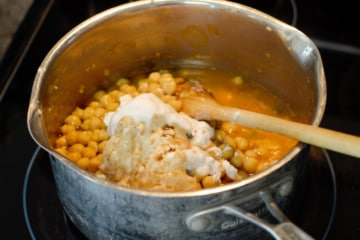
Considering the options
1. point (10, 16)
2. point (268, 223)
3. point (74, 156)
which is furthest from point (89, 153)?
point (10, 16)

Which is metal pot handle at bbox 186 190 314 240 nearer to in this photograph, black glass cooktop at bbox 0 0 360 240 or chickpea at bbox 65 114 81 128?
black glass cooktop at bbox 0 0 360 240

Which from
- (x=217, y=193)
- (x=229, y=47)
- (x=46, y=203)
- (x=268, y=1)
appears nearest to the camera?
(x=217, y=193)

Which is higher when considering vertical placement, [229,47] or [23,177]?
[229,47]

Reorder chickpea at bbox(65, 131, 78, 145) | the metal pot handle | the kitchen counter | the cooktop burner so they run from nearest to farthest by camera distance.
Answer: the metal pot handle < the cooktop burner < chickpea at bbox(65, 131, 78, 145) < the kitchen counter

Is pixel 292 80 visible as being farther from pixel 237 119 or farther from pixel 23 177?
pixel 23 177

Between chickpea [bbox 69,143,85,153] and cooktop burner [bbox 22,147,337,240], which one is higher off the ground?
chickpea [bbox 69,143,85,153]

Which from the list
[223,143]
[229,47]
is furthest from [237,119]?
[229,47]

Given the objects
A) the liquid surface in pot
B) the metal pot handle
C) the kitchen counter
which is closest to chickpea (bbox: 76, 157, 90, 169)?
the liquid surface in pot
